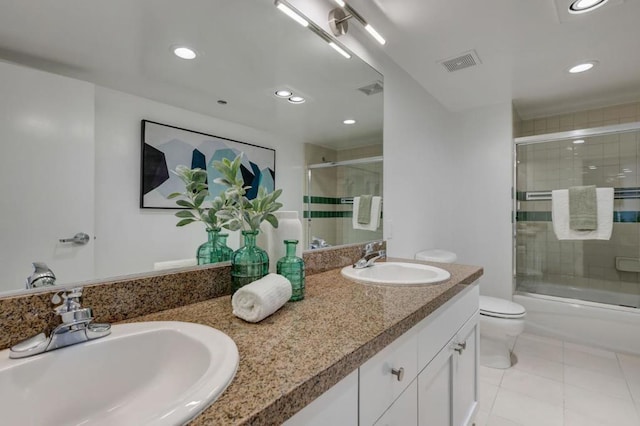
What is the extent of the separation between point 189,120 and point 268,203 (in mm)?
359

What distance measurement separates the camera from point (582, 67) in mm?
2156

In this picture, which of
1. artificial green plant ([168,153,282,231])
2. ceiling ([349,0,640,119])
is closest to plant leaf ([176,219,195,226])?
artificial green plant ([168,153,282,231])

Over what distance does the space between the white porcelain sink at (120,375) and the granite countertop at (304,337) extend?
0.04 meters

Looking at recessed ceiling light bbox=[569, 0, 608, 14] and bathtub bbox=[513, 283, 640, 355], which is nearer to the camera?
recessed ceiling light bbox=[569, 0, 608, 14]

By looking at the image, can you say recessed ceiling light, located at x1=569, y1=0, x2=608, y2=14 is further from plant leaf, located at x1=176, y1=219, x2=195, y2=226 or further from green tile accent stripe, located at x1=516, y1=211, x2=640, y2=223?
plant leaf, located at x1=176, y1=219, x2=195, y2=226

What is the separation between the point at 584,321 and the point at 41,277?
135 inches

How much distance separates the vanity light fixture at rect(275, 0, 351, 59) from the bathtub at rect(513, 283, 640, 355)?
2.67 metres

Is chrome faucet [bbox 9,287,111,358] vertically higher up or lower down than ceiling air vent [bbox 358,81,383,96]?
lower down

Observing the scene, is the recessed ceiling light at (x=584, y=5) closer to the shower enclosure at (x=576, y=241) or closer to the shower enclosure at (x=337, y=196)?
the shower enclosure at (x=337, y=196)

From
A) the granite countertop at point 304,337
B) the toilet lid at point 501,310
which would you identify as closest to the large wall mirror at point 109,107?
the granite countertop at point 304,337

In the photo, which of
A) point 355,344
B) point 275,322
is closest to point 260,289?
point 275,322

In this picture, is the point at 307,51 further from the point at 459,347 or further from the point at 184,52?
the point at 459,347

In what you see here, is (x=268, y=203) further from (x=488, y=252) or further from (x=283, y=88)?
(x=488, y=252)

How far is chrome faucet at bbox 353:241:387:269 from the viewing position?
145 centimetres
